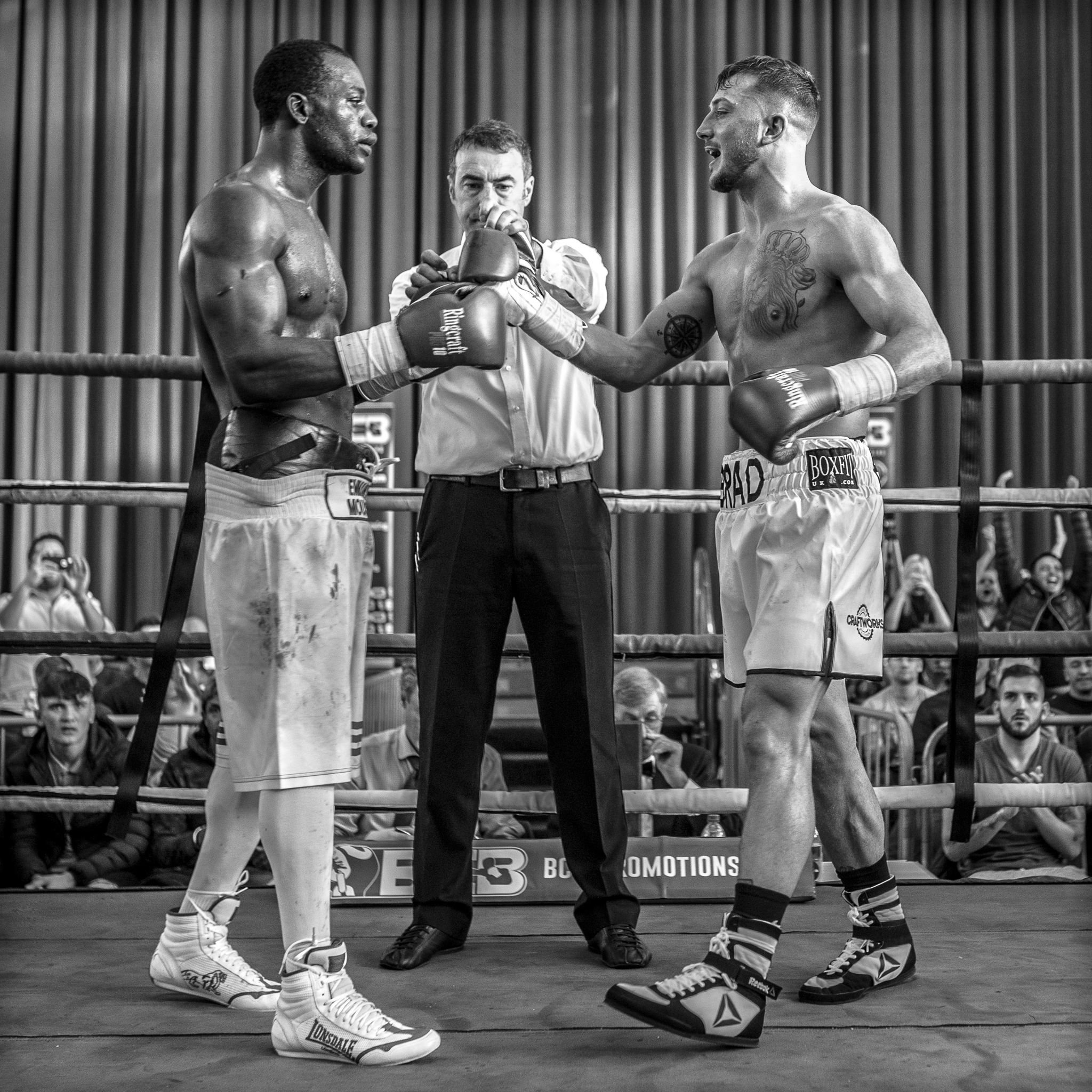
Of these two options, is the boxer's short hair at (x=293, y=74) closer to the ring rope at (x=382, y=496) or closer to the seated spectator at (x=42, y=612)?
the ring rope at (x=382, y=496)

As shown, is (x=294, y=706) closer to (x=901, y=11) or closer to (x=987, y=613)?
(x=987, y=613)

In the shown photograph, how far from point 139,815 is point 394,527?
3882mm

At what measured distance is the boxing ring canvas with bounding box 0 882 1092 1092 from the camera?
150 centimetres

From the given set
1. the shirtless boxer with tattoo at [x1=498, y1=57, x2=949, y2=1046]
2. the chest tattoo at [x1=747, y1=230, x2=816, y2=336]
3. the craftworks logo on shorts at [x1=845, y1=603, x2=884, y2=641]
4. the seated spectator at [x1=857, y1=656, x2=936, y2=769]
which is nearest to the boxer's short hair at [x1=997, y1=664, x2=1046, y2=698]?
the seated spectator at [x1=857, y1=656, x2=936, y2=769]

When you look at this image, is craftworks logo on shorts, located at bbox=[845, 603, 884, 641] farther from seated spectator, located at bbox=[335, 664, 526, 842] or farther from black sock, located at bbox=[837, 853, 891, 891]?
seated spectator, located at bbox=[335, 664, 526, 842]

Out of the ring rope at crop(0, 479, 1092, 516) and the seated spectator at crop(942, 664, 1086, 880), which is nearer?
the ring rope at crop(0, 479, 1092, 516)

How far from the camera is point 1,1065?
153cm

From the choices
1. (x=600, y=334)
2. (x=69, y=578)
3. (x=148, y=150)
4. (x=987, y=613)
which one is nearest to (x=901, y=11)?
(x=987, y=613)

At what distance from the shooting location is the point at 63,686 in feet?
10.8

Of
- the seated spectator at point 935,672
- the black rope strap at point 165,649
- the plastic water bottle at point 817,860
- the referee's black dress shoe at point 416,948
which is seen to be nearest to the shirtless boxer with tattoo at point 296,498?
the referee's black dress shoe at point 416,948

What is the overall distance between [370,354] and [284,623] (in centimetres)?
37

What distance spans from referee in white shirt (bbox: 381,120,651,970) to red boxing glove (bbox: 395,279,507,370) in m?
0.46

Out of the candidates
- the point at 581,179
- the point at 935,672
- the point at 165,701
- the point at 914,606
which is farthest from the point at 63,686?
the point at 581,179

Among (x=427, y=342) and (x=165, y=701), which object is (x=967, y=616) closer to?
(x=427, y=342)
